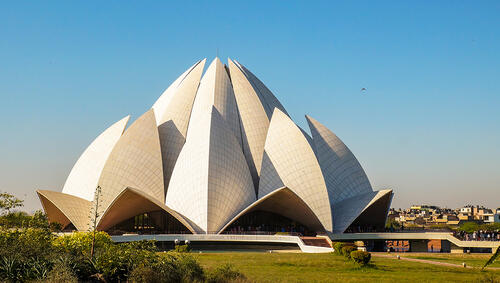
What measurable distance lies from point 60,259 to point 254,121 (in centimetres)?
3134

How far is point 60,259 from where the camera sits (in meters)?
17.0

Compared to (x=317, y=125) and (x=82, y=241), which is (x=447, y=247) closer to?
(x=317, y=125)

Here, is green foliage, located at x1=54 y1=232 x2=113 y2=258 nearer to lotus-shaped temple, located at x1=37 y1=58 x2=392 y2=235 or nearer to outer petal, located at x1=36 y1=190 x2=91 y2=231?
lotus-shaped temple, located at x1=37 y1=58 x2=392 y2=235

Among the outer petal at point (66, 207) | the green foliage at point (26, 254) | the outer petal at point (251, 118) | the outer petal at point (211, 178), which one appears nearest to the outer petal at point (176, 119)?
the outer petal at point (211, 178)

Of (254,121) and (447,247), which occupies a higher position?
(254,121)

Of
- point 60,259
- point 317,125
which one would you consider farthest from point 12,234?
point 317,125

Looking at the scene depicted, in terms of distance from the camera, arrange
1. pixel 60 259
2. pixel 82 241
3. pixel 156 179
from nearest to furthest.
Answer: pixel 60 259 → pixel 82 241 → pixel 156 179

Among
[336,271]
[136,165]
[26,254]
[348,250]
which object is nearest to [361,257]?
[336,271]

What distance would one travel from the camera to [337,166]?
45.8 m

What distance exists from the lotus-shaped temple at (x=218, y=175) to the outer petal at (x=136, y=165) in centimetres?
8

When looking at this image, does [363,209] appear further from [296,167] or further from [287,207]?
[296,167]

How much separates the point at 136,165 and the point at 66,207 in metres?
6.50

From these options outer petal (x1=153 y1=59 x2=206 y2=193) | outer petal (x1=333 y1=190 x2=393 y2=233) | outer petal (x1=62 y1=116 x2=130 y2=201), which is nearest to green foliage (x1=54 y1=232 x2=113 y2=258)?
outer petal (x1=153 y1=59 x2=206 y2=193)

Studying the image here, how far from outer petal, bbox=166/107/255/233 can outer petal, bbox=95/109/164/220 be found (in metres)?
2.28
